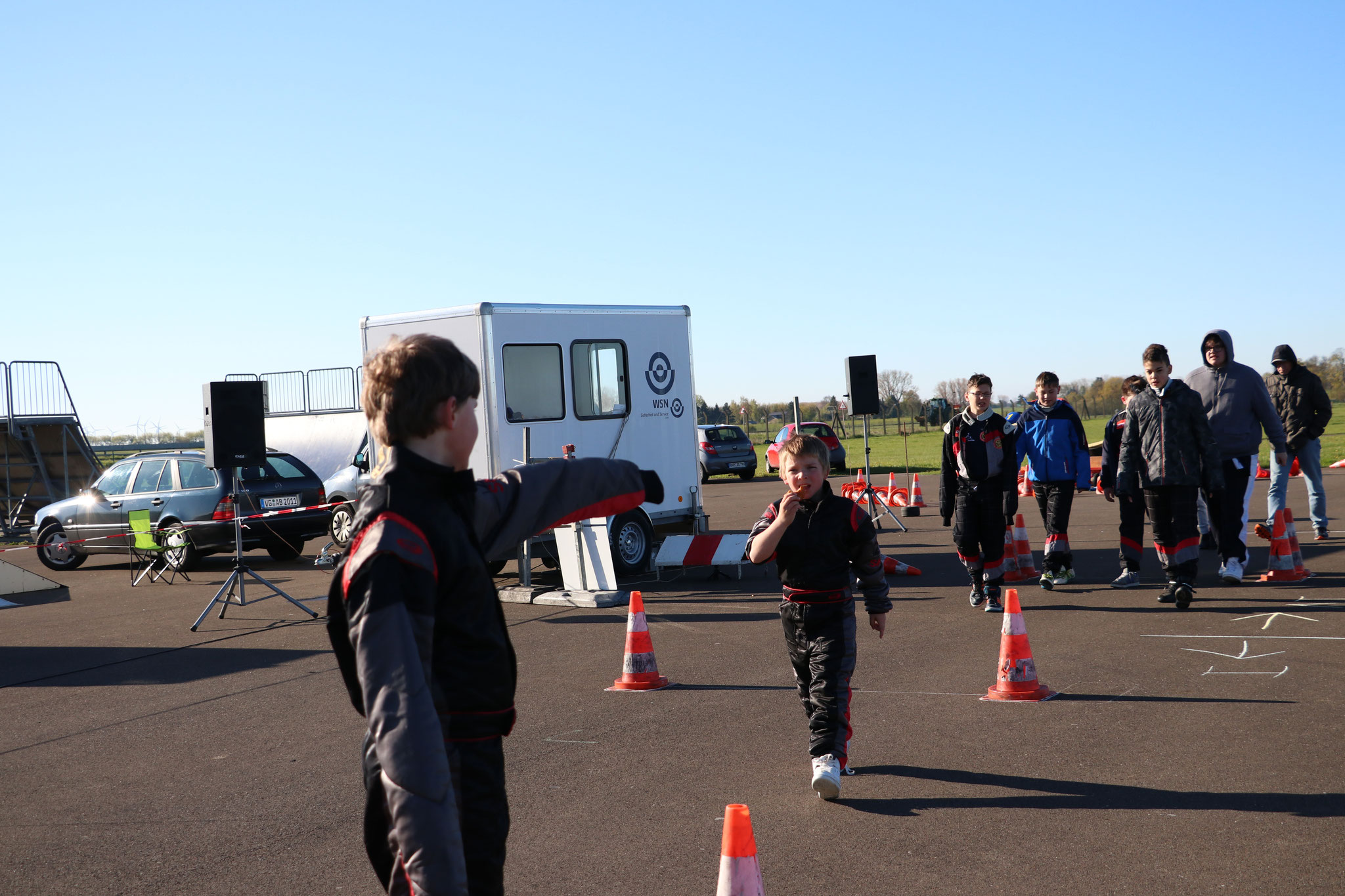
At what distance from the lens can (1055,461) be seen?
1099 centimetres

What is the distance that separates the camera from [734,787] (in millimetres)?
5418

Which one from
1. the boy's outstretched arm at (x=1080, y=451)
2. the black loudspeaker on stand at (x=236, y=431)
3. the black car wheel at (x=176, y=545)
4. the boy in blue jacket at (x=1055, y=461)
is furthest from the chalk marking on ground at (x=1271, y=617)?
the black car wheel at (x=176, y=545)

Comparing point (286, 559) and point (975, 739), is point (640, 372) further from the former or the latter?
point (975, 739)

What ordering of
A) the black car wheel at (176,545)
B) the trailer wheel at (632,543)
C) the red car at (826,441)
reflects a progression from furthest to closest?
the red car at (826,441), the black car wheel at (176,545), the trailer wheel at (632,543)

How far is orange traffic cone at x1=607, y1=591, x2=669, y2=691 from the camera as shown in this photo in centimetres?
761

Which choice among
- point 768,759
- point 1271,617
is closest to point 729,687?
point 768,759

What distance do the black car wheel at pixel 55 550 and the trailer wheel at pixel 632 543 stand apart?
31.4ft

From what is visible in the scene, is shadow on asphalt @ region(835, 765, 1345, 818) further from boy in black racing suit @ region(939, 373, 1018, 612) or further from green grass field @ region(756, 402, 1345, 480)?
green grass field @ region(756, 402, 1345, 480)

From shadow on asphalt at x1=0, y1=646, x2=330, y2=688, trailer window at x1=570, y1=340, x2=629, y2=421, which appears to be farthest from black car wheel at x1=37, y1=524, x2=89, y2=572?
trailer window at x1=570, y1=340, x2=629, y2=421

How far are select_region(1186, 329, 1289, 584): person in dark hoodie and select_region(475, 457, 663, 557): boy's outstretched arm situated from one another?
901 centimetres

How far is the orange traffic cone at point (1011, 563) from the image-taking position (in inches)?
463

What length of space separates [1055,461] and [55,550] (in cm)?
1482

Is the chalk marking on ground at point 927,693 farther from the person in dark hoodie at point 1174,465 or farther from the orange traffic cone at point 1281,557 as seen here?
the orange traffic cone at point 1281,557

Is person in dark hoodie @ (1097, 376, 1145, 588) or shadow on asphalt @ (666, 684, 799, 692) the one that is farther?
person in dark hoodie @ (1097, 376, 1145, 588)
